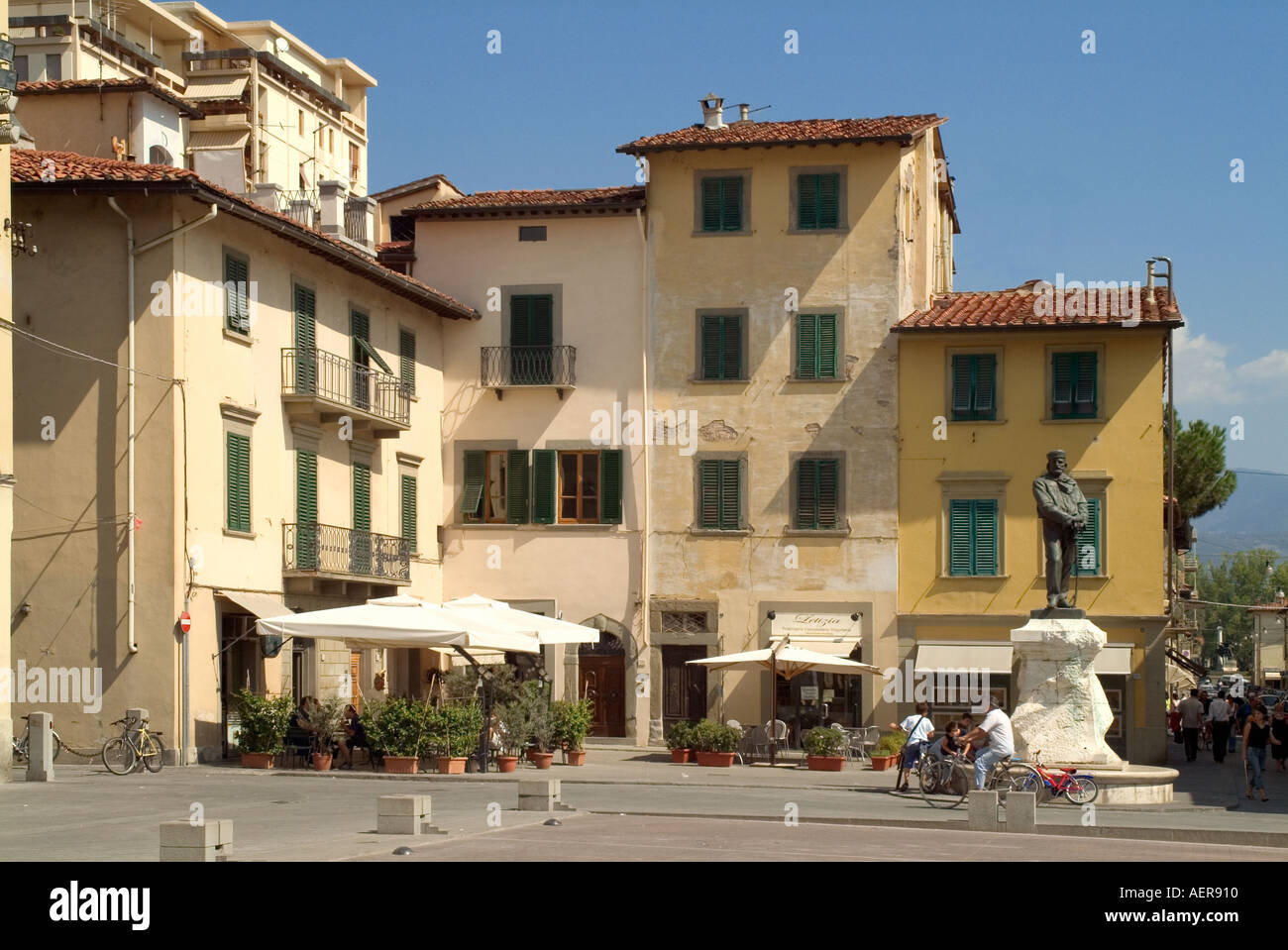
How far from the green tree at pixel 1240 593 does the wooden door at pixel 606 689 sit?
132 meters

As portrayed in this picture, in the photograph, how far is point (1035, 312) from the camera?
1537 inches

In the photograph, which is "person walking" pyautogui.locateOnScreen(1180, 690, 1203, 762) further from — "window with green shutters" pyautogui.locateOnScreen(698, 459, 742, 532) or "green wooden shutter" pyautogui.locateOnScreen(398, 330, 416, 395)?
"green wooden shutter" pyautogui.locateOnScreen(398, 330, 416, 395)

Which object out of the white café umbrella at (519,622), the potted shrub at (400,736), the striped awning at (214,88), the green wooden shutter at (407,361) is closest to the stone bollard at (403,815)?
the potted shrub at (400,736)

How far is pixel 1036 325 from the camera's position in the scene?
3831 centimetres

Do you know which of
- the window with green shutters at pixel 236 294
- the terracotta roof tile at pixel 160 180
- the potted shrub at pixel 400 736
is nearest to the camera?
the potted shrub at pixel 400 736

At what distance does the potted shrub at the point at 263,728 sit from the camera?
97.2ft

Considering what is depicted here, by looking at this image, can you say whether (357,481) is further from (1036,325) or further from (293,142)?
(293,142)

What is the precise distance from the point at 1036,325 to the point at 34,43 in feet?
147

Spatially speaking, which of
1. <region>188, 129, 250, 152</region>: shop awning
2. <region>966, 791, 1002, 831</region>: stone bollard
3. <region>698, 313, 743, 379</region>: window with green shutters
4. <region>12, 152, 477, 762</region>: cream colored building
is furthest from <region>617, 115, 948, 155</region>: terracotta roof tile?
<region>188, 129, 250, 152</region>: shop awning

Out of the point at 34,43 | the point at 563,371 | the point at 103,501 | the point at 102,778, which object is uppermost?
the point at 34,43

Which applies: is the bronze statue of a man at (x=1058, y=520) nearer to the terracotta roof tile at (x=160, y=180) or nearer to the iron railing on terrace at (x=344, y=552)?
the terracotta roof tile at (x=160, y=180)

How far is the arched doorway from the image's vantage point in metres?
39.6

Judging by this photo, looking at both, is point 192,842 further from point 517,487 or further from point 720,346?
point 720,346
